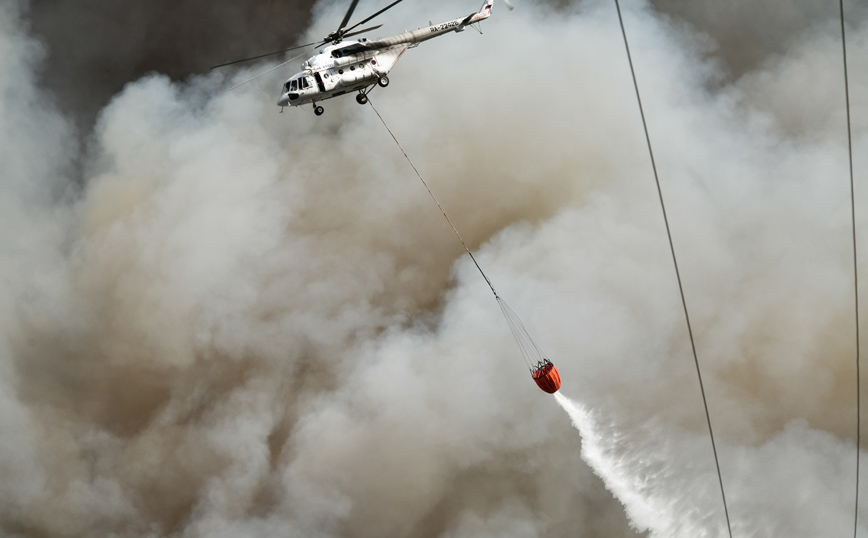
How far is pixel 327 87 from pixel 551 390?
13.1 m

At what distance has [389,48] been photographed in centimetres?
2589

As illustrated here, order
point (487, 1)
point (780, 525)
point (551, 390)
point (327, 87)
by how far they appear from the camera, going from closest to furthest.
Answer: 1. point (551, 390)
2. point (327, 87)
3. point (487, 1)
4. point (780, 525)

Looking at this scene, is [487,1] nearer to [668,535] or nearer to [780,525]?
[668,535]

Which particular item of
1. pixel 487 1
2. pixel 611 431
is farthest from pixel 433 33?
pixel 611 431

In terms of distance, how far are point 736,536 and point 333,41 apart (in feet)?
90.3

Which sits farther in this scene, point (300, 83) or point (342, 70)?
point (342, 70)

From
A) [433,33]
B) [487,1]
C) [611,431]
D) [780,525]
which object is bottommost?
[780,525]

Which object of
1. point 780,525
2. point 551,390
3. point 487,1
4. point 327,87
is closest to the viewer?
point 551,390

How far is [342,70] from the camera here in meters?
24.7

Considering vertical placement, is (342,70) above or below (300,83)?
above

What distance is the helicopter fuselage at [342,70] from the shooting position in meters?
24.3

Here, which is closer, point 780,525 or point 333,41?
point 333,41

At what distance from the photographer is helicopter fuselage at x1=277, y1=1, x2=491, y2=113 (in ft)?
79.6

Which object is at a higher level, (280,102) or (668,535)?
(280,102)
